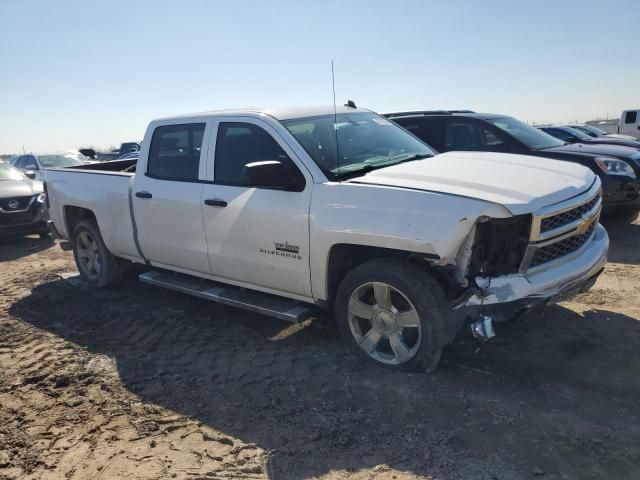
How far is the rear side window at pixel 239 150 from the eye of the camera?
4.38 m

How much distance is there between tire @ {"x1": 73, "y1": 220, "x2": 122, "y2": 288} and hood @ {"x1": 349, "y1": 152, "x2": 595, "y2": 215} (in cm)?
374

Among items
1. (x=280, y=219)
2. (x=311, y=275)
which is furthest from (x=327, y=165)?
(x=311, y=275)

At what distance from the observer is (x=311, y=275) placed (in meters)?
4.01

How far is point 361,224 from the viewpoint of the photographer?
360 centimetres

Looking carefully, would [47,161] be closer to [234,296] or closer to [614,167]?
[234,296]

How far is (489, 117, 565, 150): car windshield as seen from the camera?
7.73m

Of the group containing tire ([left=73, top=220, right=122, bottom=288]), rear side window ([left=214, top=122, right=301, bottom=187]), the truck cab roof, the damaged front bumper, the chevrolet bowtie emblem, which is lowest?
tire ([left=73, top=220, right=122, bottom=288])

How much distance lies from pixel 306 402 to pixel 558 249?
6.67ft

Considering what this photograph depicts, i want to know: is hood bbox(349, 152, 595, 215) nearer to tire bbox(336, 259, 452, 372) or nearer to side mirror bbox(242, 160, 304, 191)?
side mirror bbox(242, 160, 304, 191)

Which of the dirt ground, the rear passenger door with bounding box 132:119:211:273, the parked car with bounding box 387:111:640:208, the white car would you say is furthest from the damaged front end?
the white car

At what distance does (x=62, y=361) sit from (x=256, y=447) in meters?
2.28

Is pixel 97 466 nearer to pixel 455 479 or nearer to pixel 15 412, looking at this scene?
pixel 15 412

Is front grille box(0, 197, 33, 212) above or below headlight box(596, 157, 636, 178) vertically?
below

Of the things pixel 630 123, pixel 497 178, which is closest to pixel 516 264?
pixel 497 178
